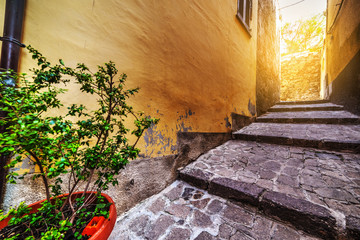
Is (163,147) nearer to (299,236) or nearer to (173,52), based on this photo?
(173,52)

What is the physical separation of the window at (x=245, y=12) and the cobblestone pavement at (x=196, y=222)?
483 cm

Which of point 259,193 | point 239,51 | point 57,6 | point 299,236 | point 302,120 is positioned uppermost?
point 239,51

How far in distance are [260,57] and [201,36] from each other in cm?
395

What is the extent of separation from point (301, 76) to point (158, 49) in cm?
1504

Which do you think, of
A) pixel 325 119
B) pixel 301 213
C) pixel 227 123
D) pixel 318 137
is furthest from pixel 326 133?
pixel 301 213

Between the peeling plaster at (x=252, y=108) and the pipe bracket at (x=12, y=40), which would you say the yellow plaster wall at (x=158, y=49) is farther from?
the peeling plaster at (x=252, y=108)

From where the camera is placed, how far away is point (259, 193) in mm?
1603

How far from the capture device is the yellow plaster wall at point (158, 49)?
135cm

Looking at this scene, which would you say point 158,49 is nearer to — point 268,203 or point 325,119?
point 268,203

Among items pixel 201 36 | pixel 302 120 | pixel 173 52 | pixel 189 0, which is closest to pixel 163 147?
pixel 173 52

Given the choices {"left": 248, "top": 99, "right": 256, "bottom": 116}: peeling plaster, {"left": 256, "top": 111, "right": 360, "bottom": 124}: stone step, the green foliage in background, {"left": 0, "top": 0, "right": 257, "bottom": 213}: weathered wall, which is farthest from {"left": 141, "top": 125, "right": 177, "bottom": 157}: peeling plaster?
the green foliage in background

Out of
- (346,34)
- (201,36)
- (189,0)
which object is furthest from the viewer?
(346,34)

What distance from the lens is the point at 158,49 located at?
2031mm

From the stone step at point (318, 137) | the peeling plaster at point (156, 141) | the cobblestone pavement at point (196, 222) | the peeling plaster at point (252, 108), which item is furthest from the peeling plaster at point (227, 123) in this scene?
the cobblestone pavement at point (196, 222)
